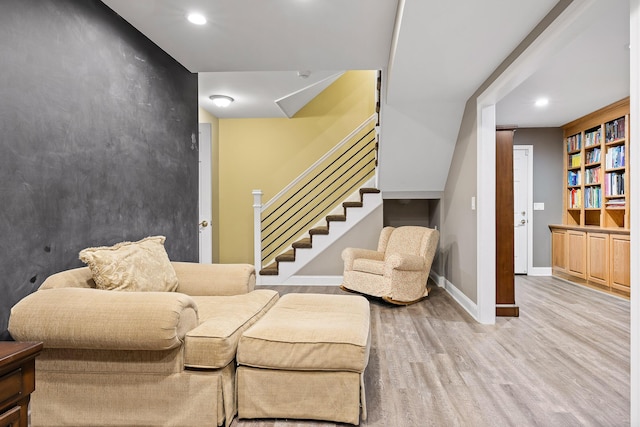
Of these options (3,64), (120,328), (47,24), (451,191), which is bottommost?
(120,328)

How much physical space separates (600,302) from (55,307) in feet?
16.4

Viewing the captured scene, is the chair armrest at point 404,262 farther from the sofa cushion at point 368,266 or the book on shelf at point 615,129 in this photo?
the book on shelf at point 615,129

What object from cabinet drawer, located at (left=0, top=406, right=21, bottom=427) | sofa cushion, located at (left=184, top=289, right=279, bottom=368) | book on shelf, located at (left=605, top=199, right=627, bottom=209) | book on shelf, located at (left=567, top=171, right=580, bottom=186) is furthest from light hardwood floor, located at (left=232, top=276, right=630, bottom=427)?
book on shelf, located at (left=567, top=171, right=580, bottom=186)

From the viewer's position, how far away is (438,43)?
2.61 m

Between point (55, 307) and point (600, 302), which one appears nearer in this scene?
point (55, 307)

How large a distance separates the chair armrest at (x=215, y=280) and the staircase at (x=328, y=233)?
257 cm

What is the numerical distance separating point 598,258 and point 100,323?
5.53 metres

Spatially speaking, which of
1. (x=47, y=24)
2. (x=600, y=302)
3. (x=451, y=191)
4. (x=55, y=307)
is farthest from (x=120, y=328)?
(x=600, y=302)

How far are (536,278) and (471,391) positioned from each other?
4.42 m

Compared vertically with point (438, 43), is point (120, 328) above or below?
below

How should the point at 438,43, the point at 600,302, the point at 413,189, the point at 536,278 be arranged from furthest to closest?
the point at 536,278 → the point at 413,189 → the point at 600,302 → the point at 438,43

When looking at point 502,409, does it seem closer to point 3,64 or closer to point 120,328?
point 120,328

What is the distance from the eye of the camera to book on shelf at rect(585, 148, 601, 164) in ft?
17.1
